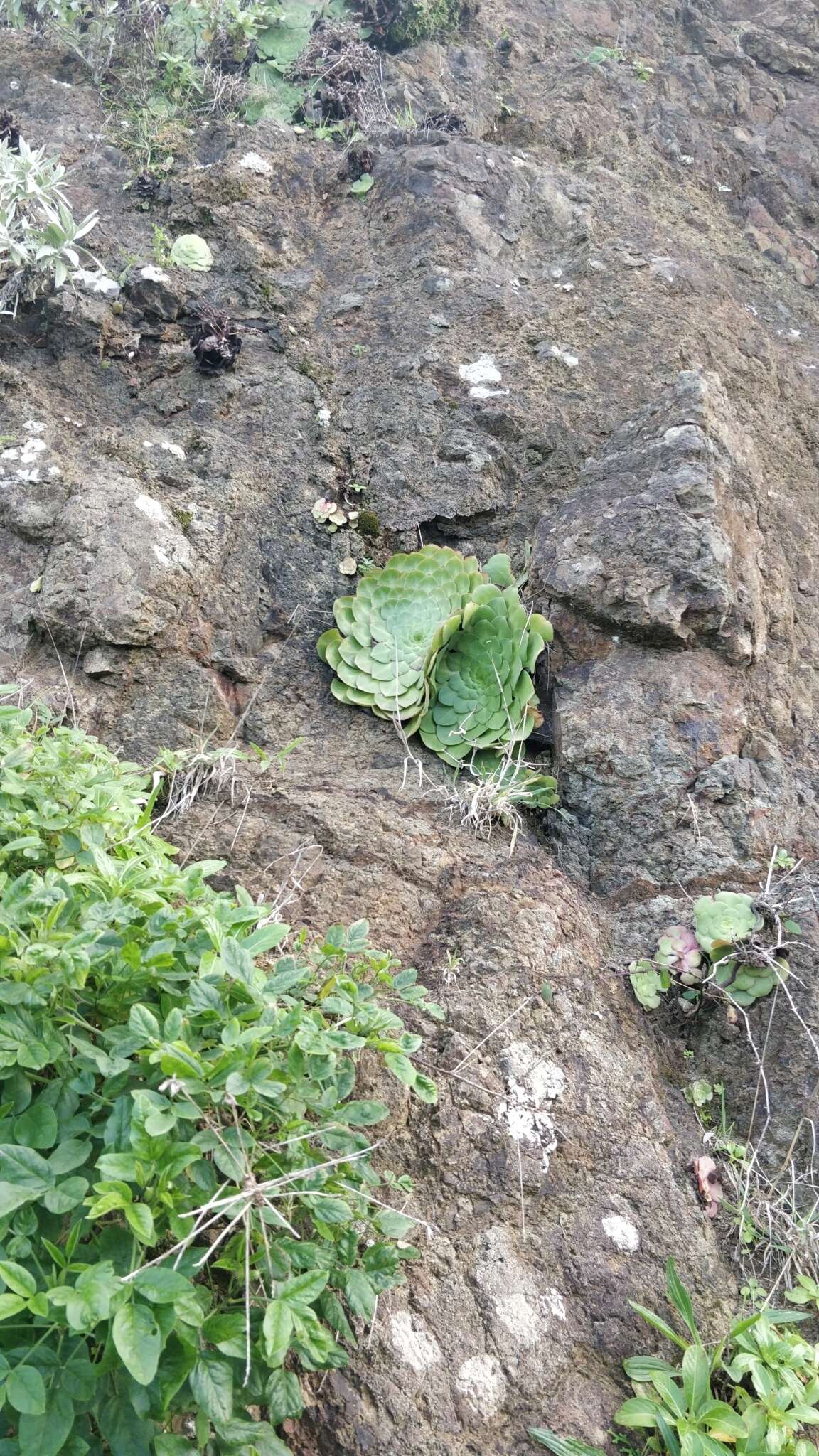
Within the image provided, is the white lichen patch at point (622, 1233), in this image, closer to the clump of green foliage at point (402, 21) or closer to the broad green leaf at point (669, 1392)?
the broad green leaf at point (669, 1392)

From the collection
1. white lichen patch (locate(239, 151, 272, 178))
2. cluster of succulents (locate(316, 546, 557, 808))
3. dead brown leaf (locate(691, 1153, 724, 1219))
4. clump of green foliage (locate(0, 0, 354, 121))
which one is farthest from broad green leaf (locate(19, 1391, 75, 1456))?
clump of green foliage (locate(0, 0, 354, 121))

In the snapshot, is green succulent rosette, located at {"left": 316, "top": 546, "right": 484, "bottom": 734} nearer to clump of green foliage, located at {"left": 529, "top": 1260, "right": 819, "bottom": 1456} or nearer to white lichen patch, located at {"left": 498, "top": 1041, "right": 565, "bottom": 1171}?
white lichen patch, located at {"left": 498, "top": 1041, "right": 565, "bottom": 1171}

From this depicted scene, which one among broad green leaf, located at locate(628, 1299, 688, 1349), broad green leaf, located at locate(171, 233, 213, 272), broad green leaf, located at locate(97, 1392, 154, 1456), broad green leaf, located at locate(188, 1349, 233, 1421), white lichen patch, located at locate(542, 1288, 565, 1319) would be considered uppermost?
broad green leaf, located at locate(188, 1349, 233, 1421)

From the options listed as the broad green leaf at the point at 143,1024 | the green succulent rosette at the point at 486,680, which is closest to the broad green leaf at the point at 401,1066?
the broad green leaf at the point at 143,1024

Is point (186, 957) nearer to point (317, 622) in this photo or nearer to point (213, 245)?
point (317, 622)

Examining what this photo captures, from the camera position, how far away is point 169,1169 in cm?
124

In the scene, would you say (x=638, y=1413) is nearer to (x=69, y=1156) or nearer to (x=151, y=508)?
(x=69, y=1156)

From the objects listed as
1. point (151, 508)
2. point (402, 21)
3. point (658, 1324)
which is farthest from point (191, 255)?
point (658, 1324)

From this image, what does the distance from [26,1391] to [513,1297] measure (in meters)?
0.94

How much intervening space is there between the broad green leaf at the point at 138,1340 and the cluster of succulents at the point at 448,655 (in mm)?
1683

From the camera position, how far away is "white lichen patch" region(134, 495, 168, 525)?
2934mm

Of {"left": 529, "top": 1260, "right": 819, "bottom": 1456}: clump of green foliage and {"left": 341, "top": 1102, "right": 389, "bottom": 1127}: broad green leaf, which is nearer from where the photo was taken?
{"left": 341, "top": 1102, "right": 389, "bottom": 1127}: broad green leaf

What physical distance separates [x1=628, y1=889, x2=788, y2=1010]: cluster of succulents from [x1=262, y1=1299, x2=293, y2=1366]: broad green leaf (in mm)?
1281

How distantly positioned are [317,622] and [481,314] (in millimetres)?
1436
